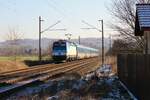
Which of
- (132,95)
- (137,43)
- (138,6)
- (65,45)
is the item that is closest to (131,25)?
(137,43)

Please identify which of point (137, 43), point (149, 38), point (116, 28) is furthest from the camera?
point (116, 28)

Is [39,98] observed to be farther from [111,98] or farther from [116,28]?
[116,28]

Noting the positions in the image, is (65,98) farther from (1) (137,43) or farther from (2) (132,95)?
(1) (137,43)

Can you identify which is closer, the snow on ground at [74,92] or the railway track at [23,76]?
the snow on ground at [74,92]

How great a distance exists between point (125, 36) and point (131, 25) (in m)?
2.09

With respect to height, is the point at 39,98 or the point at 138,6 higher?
the point at 138,6

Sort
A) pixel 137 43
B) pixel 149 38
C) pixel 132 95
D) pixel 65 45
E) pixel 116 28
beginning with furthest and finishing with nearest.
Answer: pixel 65 45 → pixel 116 28 → pixel 137 43 → pixel 149 38 → pixel 132 95

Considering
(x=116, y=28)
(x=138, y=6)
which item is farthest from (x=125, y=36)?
(x=138, y=6)

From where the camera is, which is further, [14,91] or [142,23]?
[14,91]

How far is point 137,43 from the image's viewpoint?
134 ft

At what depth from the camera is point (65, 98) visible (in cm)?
1816

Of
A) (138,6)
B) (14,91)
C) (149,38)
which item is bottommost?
(14,91)

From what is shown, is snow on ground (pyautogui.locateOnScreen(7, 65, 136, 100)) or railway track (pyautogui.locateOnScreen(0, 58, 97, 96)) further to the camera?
railway track (pyautogui.locateOnScreen(0, 58, 97, 96))

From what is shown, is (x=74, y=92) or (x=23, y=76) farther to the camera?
(x=23, y=76)
